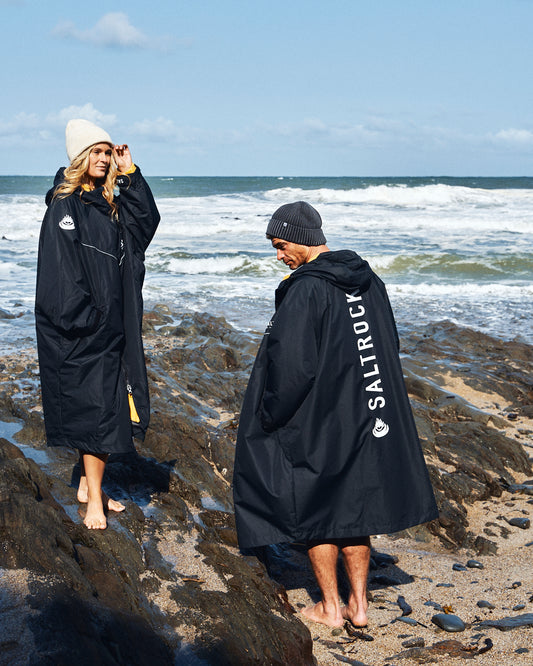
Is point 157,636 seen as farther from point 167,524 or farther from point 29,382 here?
point 29,382

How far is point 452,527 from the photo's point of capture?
4.89m

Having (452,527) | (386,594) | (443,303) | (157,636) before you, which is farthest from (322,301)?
(443,303)

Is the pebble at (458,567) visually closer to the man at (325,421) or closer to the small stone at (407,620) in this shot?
the small stone at (407,620)

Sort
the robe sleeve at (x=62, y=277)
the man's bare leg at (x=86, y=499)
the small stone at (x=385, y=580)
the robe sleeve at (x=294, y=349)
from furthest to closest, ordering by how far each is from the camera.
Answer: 1. the small stone at (x=385, y=580)
2. the man's bare leg at (x=86, y=499)
3. the robe sleeve at (x=62, y=277)
4. the robe sleeve at (x=294, y=349)

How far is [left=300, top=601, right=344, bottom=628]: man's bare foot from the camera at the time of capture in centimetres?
327

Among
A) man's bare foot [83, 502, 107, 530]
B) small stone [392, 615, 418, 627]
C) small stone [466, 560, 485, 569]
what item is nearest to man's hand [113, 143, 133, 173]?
man's bare foot [83, 502, 107, 530]

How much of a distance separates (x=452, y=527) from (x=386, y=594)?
1.28 meters

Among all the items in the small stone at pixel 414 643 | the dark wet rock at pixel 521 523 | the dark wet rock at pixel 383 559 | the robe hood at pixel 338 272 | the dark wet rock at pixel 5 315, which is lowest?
the dark wet rock at pixel 521 523

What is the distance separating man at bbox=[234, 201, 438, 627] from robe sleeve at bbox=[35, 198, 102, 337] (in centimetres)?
87

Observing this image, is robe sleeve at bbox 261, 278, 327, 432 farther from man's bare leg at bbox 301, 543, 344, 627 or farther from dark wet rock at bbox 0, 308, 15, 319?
dark wet rock at bbox 0, 308, 15, 319

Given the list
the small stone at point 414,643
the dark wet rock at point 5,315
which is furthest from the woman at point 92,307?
the dark wet rock at point 5,315

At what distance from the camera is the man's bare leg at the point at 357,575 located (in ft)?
10.5

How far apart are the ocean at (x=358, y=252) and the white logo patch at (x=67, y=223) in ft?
16.1

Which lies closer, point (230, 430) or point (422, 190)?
point (230, 430)
